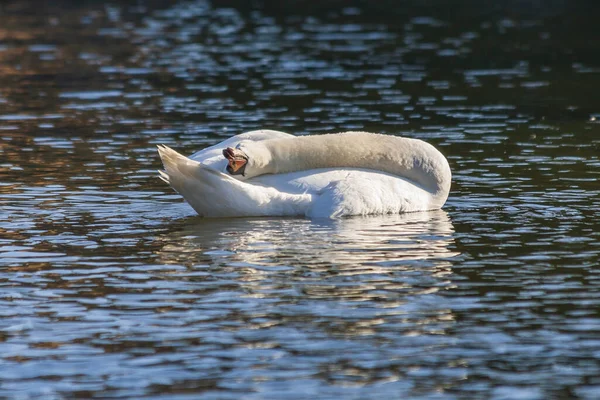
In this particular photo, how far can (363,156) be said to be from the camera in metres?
13.7

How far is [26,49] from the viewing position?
34.8 meters

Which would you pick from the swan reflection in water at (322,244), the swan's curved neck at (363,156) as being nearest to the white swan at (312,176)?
the swan's curved neck at (363,156)

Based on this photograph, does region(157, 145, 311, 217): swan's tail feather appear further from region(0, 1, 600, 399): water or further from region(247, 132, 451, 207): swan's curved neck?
region(247, 132, 451, 207): swan's curved neck

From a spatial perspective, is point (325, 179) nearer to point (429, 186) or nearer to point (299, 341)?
point (429, 186)

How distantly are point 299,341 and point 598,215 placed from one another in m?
5.61

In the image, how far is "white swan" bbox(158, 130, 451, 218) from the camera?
12828 millimetres

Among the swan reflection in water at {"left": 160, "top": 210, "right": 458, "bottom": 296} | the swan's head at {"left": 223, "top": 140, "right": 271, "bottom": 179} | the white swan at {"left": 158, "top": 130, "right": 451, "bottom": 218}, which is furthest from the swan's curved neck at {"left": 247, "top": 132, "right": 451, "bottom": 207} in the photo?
the swan reflection in water at {"left": 160, "top": 210, "right": 458, "bottom": 296}

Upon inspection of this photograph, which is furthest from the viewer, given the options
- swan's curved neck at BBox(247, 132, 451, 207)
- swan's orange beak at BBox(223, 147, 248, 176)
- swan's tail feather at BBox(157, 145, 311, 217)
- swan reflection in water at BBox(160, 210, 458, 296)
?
swan's curved neck at BBox(247, 132, 451, 207)

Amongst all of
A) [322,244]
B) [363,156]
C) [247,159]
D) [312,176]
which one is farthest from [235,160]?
[363,156]

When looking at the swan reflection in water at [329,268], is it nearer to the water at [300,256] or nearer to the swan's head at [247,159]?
the water at [300,256]

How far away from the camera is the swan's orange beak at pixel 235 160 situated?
1275 centimetres

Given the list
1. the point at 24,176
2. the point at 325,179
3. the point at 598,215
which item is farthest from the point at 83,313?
the point at 24,176

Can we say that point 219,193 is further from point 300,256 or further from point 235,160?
point 300,256

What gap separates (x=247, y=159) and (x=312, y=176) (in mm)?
788
